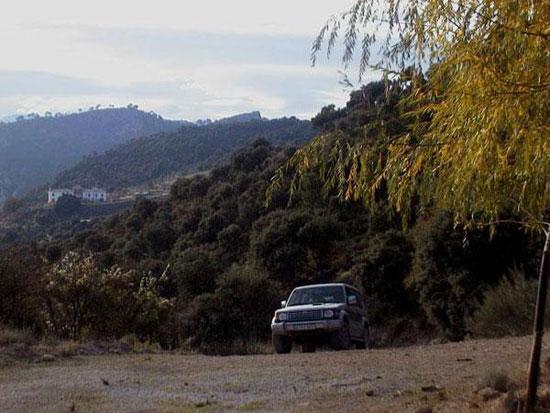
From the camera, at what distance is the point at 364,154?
708 cm

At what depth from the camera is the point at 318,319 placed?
56.4 ft

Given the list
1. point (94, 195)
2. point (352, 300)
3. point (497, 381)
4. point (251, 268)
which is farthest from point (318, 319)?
point (94, 195)

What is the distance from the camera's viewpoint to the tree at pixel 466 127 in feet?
18.7

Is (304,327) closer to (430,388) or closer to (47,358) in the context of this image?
(47,358)

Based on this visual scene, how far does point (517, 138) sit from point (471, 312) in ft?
76.7

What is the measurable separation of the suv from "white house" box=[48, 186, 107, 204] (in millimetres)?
70838

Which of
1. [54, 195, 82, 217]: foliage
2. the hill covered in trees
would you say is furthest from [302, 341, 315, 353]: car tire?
[54, 195, 82, 217]: foliage

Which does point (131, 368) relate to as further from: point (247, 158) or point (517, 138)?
point (247, 158)

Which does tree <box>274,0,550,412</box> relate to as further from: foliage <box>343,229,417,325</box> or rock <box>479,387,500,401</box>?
foliage <box>343,229,417,325</box>

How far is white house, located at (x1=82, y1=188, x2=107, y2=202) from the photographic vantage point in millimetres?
89381

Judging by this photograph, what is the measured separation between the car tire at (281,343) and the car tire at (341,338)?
37.5 inches

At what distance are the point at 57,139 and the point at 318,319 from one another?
142 m

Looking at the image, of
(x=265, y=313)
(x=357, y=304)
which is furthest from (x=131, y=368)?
(x=265, y=313)

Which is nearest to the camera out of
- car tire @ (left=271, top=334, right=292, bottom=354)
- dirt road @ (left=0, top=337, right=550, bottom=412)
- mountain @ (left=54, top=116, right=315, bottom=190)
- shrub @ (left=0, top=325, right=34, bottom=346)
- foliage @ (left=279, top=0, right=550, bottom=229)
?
foliage @ (left=279, top=0, right=550, bottom=229)
